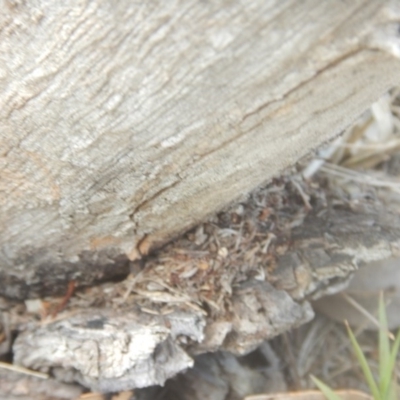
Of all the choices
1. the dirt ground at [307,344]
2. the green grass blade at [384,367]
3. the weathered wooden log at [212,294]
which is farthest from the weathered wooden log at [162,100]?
the green grass blade at [384,367]

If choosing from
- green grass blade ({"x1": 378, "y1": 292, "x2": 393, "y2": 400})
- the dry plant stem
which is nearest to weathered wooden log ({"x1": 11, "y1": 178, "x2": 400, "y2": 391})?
the dry plant stem

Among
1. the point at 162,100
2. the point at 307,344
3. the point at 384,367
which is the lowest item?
the point at 384,367

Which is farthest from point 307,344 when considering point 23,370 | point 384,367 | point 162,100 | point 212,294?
point 162,100

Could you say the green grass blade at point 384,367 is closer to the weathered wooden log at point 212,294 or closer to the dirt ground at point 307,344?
the weathered wooden log at point 212,294

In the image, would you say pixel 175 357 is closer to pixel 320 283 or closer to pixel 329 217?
→ pixel 320 283

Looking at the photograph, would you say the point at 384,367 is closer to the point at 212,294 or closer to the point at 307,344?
the point at 212,294

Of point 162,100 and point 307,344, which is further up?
point 162,100

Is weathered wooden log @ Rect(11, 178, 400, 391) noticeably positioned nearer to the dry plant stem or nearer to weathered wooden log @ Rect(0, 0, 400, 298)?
the dry plant stem
